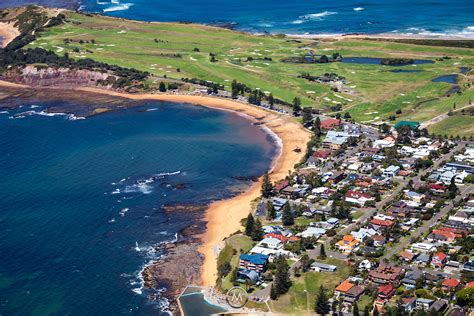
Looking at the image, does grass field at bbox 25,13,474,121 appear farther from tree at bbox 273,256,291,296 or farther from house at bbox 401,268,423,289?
tree at bbox 273,256,291,296

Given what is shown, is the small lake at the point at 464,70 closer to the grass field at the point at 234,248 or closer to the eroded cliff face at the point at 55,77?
the eroded cliff face at the point at 55,77

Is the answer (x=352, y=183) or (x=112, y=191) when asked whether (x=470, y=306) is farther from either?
(x=112, y=191)

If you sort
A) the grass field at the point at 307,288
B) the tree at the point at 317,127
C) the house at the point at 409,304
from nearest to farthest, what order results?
the house at the point at 409,304
the grass field at the point at 307,288
the tree at the point at 317,127

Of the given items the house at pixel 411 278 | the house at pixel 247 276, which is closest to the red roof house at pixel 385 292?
the house at pixel 411 278

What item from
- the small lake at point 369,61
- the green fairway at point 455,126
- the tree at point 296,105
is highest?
the small lake at point 369,61

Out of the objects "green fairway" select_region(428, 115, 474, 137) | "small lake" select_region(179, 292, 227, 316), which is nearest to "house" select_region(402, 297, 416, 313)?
"small lake" select_region(179, 292, 227, 316)

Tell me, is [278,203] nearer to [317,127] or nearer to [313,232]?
[313,232]
